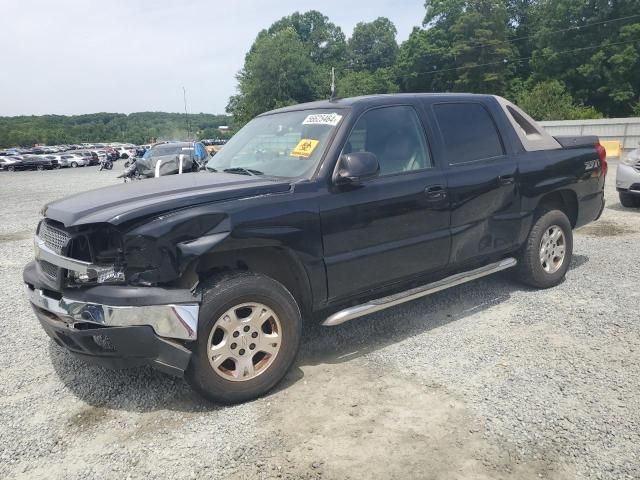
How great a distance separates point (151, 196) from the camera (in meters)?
3.07

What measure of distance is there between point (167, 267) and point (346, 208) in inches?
49.4

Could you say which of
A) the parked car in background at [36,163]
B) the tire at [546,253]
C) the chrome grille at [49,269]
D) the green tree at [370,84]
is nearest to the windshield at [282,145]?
the chrome grille at [49,269]

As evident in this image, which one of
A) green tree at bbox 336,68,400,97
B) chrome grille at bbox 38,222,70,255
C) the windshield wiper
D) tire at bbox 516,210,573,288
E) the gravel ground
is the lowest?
the gravel ground

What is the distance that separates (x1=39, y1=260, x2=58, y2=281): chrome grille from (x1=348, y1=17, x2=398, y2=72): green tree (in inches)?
3850

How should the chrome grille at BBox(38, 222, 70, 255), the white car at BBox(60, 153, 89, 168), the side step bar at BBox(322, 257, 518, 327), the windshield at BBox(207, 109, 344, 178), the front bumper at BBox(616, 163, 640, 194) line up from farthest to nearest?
the white car at BBox(60, 153, 89, 168)
the front bumper at BBox(616, 163, 640, 194)
the windshield at BBox(207, 109, 344, 178)
the side step bar at BBox(322, 257, 518, 327)
the chrome grille at BBox(38, 222, 70, 255)

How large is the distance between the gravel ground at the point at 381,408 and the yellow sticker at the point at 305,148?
1472mm

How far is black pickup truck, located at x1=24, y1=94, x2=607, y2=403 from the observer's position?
9.11 feet

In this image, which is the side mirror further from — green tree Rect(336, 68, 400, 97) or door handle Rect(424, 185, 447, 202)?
green tree Rect(336, 68, 400, 97)

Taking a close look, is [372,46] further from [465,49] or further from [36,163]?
[36,163]

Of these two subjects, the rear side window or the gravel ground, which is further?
the rear side window

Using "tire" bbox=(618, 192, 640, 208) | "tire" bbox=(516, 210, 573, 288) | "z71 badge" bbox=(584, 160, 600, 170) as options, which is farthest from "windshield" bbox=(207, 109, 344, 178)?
"tire" bbox=(618, 192, 640, 208)

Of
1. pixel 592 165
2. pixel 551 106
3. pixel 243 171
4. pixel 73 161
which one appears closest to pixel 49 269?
pixel 243 171

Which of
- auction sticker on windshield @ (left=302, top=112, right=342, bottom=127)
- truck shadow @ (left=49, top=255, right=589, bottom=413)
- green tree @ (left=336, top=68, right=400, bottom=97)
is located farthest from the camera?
green tree @ (left=336, top=68, right=400, bottom=97)

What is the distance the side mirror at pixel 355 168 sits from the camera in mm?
3244
